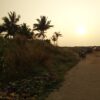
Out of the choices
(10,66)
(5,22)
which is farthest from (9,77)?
(5,22)

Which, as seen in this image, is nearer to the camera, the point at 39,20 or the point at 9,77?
the point at 9,77

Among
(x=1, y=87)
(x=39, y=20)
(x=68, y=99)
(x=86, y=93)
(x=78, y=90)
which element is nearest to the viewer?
(x=68, y=99)

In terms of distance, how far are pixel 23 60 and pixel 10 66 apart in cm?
179

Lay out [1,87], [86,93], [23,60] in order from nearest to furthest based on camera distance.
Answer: [86,93] → [1,87] → [23,60]

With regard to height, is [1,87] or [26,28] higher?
[26,28]

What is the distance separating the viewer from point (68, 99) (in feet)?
35.4

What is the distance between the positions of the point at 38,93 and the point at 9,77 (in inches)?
157

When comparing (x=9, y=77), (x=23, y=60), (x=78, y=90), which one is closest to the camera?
(x=78, y=90)

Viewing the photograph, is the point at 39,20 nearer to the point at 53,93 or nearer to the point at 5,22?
the point at 5,22

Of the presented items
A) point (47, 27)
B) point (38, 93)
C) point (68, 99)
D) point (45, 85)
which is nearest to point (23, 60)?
point (45, 85)

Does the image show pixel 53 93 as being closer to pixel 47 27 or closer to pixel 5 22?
pixel 5 22

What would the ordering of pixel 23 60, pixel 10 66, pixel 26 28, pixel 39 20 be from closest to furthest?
pixel 10 66 < pixel 23 60 < pixel 26 28 < pixel 39 20

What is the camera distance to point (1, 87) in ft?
43.9

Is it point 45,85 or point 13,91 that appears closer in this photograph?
point 13,91
